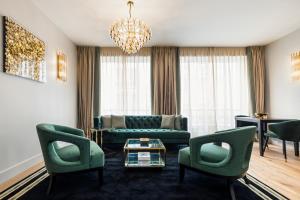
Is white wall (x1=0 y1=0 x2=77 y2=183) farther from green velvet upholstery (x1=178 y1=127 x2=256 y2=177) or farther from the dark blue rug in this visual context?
green velvet upholstery (x1=178 y1=127 x2=256 y2=177)

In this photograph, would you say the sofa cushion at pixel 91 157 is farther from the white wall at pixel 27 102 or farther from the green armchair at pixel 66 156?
the white wall at pixel 27 102

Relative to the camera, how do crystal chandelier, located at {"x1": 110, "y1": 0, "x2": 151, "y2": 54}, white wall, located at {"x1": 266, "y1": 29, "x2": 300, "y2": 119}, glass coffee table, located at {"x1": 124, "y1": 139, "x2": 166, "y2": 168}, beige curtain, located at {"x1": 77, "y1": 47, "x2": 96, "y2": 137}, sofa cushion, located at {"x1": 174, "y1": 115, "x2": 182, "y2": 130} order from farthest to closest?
beige curtain, located at {"x1": 77, "y1": 47, "x2": 96, "y2": 137}
sofa cushion, located at {"x1": 174, "y1": 115, "x2": 182, "y2": 130}
white wall, located at {"x1": 266, "y1": 29, "x2": 300, "y2": 119}
crystal chandelier, located at {"x1": 110, "y1": 0, "x2": 151, "y2": 54}
glass coffee table, located at {"x1": 124, "y1": 139, "x2": 166, "y2": 168}

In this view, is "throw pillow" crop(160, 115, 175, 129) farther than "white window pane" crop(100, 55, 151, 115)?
No

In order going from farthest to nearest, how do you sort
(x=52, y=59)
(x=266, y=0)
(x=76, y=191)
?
(x=52, y=59), (x=266, y=0), (x=76, y=191)

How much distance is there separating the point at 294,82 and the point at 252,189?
11.3 feet

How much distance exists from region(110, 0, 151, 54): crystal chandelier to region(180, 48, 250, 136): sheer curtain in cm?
270

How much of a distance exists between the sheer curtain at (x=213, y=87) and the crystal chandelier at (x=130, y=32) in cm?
270

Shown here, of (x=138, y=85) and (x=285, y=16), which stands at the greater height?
(x=285, y=16)

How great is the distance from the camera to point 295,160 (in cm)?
371

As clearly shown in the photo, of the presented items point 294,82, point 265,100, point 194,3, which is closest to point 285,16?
point 294,82

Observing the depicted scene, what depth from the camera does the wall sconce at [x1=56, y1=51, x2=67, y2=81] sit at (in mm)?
4430

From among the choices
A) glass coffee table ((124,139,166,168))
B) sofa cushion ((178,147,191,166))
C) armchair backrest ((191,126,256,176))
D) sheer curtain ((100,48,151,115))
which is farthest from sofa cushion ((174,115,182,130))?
armchair backrest ((191,126,256,176))

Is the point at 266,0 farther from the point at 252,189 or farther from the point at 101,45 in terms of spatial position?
the point at 101,45

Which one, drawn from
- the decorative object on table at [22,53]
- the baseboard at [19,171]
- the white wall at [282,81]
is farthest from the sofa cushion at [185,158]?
the white wall at [282,81]
